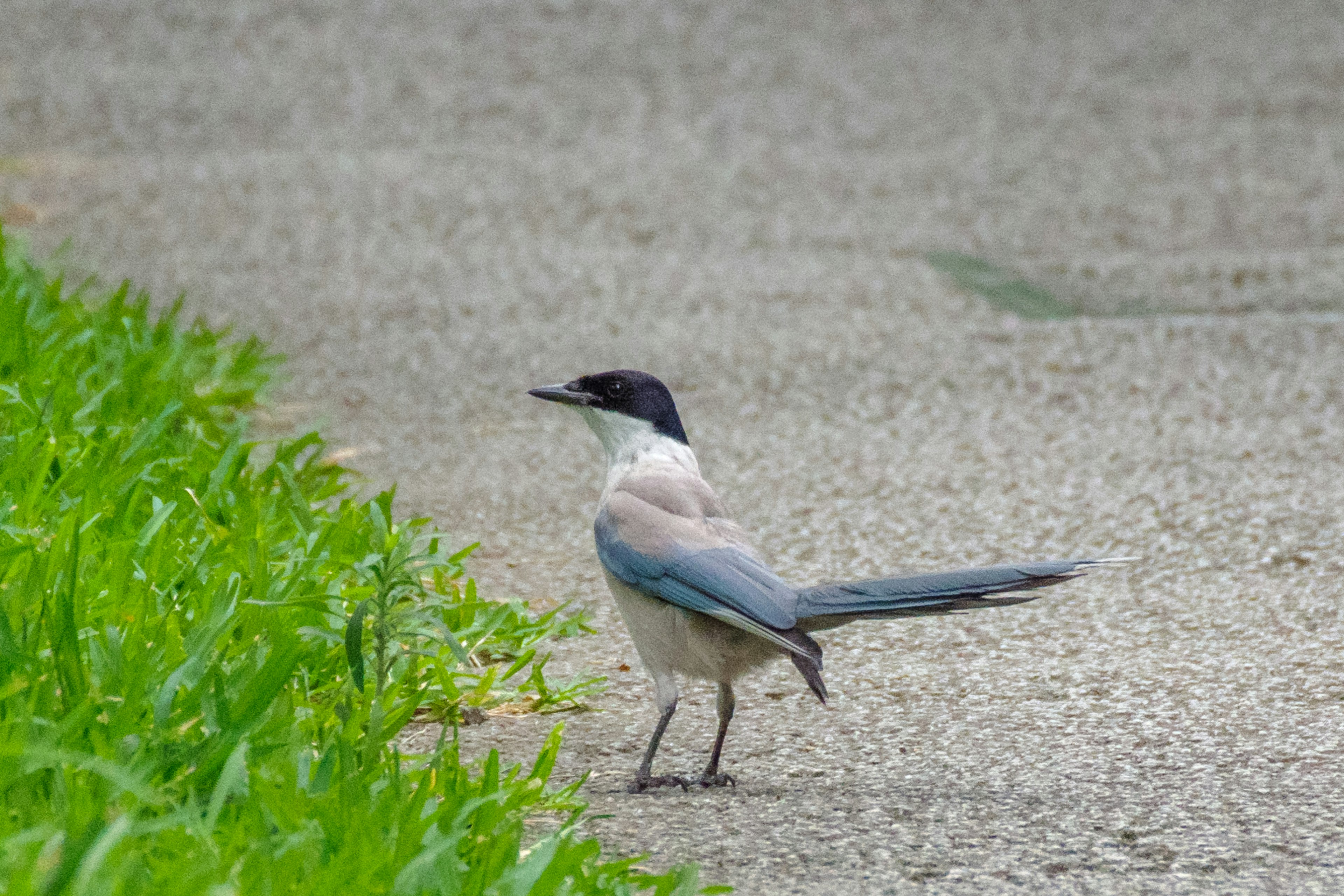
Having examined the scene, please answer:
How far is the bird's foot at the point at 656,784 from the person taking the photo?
325cm

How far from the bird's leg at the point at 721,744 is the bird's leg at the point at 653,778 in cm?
5

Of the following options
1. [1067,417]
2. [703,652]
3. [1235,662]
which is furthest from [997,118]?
[703,652]

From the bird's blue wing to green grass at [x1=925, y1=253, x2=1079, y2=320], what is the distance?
14.6 feet


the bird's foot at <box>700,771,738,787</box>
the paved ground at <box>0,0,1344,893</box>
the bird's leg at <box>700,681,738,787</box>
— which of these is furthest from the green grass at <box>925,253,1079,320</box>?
the bird's foot at <box>700,771,738,787</box>

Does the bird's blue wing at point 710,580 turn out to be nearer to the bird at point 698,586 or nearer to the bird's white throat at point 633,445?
the bird at point 698,586

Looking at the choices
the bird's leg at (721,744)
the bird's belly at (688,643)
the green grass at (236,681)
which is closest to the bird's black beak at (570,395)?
the green grass at (236,681)

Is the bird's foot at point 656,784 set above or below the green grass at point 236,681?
below

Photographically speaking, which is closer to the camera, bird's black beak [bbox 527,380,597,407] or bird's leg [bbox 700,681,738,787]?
bird's leg [bbox 700,681,738,787]

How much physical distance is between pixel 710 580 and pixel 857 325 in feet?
14.1

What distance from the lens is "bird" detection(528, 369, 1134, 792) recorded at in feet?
9.95

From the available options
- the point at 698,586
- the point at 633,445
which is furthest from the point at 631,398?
the point at 698,586

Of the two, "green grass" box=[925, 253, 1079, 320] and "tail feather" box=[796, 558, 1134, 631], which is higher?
"green grass" box=[925, 253, 1079, 320]

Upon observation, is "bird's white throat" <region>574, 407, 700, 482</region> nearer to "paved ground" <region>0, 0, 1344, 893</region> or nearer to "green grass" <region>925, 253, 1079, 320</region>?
"paved ground" <region>0, 0, 1344, 893</region>

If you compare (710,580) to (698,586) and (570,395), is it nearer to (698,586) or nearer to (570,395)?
(698,586)
